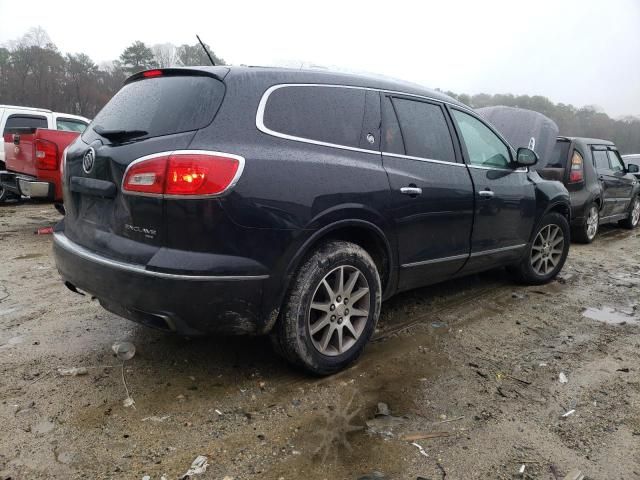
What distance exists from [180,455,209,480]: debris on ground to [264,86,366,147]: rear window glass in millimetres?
1695

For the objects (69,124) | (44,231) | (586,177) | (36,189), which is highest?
(69,124)

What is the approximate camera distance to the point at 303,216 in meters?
2.66

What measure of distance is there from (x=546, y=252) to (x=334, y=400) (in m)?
3.37

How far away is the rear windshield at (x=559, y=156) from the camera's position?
7.57m

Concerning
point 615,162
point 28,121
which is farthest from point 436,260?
point 28,121

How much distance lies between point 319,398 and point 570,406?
1.43 metres

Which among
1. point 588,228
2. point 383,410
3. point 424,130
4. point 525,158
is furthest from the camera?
point 588,228

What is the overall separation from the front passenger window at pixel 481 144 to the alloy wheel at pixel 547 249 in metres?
1.01

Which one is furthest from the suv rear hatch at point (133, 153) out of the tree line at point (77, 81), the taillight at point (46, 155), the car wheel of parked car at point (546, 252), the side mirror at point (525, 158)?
the tree line at point (77, 81)

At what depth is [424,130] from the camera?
3.64 meters

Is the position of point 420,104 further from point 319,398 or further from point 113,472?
point 113,472

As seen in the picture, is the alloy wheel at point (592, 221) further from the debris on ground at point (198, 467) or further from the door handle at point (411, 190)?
the debris on ground at point (198, 467)

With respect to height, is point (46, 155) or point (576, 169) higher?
point (576, 169)

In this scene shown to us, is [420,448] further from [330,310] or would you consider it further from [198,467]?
[198,467]
